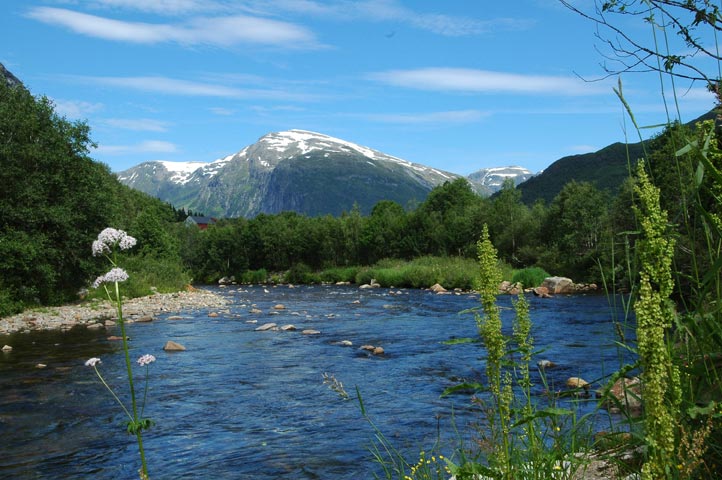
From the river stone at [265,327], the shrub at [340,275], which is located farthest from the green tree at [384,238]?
the river stone at [265,327]

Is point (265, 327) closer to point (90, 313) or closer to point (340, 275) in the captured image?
point (90, 313)

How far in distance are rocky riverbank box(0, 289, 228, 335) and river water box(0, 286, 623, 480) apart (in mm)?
1948

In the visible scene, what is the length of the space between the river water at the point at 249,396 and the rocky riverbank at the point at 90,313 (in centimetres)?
195

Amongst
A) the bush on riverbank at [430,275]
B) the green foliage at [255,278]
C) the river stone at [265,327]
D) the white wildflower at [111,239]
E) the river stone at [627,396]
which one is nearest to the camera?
the river stone at [627,396]

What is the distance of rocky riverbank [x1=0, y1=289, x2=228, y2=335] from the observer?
23.8 metres

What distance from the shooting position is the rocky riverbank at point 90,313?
23.8 metres

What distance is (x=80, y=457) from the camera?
9164mm

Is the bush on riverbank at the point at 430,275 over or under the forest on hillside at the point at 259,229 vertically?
under

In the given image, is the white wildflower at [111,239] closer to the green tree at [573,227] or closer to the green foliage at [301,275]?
the green tree at [573,227]

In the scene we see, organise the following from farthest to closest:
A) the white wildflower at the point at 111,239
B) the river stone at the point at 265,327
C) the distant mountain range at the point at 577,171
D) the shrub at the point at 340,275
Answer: the distant mountain range at the point at 577,171 < the shrub at the point at 340,275 < the river stone at the point at 265,327 < the white wildflower at the point at 111,239

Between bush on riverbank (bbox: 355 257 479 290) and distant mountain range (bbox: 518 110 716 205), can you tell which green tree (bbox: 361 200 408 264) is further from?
distant mountain range (bbox: 518 110 716 205)

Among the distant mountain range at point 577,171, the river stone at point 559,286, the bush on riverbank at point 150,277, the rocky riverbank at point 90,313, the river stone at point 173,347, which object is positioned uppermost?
the distant mountain range at point 577,171

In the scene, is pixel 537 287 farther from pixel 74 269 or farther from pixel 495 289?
pixel 495 289

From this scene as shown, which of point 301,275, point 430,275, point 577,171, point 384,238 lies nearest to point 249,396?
point 430,275
